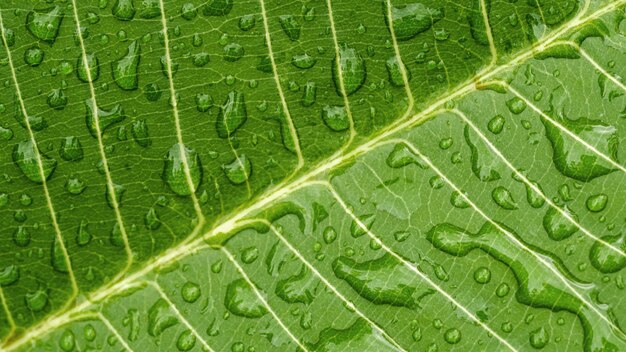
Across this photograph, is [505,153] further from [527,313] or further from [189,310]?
[189,310]

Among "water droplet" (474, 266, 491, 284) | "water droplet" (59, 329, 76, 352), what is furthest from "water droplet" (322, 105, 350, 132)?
"water droplet" (59, 329, 76, 352)

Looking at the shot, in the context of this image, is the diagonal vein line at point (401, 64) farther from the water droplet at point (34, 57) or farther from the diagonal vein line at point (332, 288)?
the water droplet at point (34, 57)

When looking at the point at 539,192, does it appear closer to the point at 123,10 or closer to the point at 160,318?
the point at 160,318

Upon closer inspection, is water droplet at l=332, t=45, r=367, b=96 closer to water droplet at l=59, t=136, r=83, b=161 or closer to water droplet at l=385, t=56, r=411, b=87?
water droplet at l=385, t=56, r=411, b=87

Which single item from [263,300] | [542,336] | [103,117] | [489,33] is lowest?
[542,336]

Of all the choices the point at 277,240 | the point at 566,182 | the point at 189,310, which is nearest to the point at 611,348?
the point at 566,182

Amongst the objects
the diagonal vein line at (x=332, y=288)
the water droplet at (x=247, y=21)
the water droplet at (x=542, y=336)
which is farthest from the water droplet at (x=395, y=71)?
the water droplet at (x=542, y=336)

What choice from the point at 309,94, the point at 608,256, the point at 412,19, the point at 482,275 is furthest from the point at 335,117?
the point at 608,256

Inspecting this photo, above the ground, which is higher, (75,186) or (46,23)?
(46,23)
